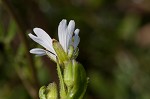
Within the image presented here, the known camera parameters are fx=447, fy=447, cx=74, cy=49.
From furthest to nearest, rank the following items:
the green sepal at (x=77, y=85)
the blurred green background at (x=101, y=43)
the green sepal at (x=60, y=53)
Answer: the blurred green background at (x=101, y=43) → the green sepal at (x=60, y=53) → the green sepal at (x=77, y=85)

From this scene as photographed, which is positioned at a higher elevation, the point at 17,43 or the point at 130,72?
the point at 17,43

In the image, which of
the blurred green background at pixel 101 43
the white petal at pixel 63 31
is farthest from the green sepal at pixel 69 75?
the blurred green background at pixel 101 43

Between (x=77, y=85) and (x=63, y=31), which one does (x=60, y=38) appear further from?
(x=77, y=85)

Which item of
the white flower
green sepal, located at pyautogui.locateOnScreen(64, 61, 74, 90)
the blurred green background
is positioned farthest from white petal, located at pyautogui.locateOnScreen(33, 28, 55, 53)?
the blurred green background

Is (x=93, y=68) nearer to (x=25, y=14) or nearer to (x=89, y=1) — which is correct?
(x=89, y=1)

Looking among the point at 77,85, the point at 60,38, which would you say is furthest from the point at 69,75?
the point at 60,38

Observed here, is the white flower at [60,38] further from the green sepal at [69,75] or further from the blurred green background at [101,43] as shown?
the blurred green background at [101,43]

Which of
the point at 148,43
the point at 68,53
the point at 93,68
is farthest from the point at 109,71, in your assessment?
the point at 68,53

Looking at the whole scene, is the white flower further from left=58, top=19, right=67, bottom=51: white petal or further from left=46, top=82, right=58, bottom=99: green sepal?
left=46, top=82, right=58, bottom=99: green sepal
